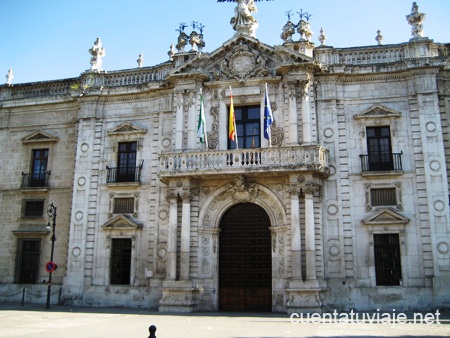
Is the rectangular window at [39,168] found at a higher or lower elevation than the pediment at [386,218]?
higher

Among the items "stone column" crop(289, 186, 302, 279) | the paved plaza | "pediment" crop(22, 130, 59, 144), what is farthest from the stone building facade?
the paved plaza

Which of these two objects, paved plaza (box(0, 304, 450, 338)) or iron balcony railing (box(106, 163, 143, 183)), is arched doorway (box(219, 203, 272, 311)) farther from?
iron balcony railing (box(106, 163, 143, 183))

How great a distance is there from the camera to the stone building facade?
808 inches

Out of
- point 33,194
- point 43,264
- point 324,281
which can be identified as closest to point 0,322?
point 43,264

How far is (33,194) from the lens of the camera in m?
25.6

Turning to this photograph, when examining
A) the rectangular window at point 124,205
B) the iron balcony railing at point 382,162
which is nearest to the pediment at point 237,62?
the iron balcony railing at point 382,162

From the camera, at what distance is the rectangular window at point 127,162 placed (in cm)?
2419

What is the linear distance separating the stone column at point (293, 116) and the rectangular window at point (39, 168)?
13776 mm

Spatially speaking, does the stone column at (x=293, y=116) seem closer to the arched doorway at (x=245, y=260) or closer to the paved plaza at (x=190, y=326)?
the arched doorway at (x=245, y=260)

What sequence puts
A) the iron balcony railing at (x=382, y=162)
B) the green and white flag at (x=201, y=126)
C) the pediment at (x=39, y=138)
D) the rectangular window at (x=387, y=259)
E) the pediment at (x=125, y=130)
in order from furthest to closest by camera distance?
the pediment at (x=39, y=138) → the pediment at (x=125, y=130) → the green and white flag at (x=201, y=126) → the iron balcony railing at (x=382, y=162) → the rectangular window at (x=387, y=259)

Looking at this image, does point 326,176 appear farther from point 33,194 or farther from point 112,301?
point 33,194

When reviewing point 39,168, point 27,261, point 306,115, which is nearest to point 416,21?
point 306,115

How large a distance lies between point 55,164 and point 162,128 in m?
6.61

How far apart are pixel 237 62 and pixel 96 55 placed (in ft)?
28.0
